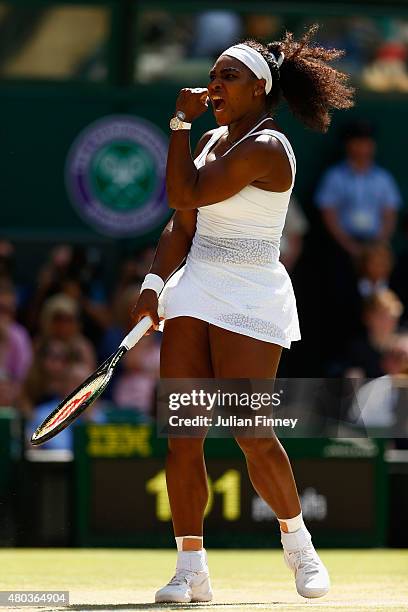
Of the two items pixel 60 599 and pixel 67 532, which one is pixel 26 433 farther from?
pixel 60 599

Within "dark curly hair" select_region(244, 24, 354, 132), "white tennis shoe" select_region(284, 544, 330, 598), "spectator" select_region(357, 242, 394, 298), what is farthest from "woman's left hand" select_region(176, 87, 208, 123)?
"spectator" select_region(357, 242, 394, 298)

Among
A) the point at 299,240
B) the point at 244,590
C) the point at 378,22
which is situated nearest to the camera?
the point at 244,590

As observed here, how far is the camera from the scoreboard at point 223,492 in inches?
333

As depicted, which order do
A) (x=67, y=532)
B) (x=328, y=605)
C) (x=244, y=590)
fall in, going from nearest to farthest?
(x=328, y=605), (x=244, y=590), (x=67, y=532)

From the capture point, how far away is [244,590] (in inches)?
228

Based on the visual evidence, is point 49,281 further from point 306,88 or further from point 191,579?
point 191,579

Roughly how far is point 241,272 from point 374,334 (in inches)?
192

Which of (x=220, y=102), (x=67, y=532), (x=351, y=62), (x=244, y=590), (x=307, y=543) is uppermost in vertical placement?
(x=220, y=102)

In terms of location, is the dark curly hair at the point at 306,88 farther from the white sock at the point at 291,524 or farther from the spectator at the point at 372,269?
the spectator at the point at 372,269

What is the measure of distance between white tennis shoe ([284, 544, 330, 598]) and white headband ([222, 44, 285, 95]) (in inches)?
64.4

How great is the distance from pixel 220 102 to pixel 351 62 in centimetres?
628

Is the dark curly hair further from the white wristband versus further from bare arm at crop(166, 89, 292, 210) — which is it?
the white wristband

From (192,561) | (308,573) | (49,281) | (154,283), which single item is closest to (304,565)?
(308,573)

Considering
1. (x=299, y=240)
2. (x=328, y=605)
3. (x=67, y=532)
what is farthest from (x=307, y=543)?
(x=299, y=240)
